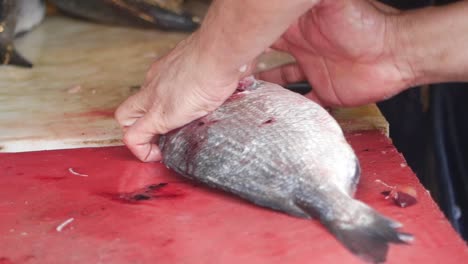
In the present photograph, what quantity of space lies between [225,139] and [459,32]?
0.72m

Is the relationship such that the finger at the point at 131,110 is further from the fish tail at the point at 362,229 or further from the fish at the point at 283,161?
the fish tail at the point at 362,229

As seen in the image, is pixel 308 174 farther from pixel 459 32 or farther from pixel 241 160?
pixel 459 32

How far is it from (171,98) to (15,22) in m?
1.89

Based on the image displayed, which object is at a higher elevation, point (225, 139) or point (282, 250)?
point (225, 139)

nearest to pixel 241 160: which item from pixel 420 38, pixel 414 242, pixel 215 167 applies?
pixel 215 167

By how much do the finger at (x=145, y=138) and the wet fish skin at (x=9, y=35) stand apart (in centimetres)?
128

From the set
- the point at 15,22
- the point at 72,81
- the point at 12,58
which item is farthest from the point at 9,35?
the point at 72,81

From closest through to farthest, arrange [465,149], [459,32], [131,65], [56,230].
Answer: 1. [56,230]
2. [459,32]
3. [465,149]
4. [131,65]

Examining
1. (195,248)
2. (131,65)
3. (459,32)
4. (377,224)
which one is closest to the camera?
(377,224)

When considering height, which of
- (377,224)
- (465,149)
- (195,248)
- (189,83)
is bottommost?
(465,149)

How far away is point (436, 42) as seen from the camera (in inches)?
85.0

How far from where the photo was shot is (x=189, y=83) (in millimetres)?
1921

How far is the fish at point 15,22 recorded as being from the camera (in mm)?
3316

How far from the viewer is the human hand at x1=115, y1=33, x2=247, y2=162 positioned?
1.91m
